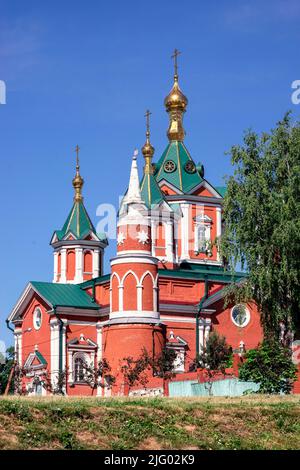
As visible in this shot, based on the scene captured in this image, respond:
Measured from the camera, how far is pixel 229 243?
3378cm

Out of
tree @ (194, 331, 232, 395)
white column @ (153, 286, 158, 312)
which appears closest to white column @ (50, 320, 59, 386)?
white column @ (153, 286, 158, 312)

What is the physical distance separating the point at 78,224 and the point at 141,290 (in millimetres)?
13242

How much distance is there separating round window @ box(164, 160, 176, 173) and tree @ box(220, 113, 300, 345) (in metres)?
15.6

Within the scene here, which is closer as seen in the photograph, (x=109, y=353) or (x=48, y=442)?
(x=48, y=442)

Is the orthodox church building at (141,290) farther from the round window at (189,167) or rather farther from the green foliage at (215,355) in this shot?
the green foliage at (215,355)

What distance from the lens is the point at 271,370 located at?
95.8 ft

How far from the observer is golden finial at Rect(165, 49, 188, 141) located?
165ft

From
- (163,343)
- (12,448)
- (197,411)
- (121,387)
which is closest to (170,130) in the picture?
(163,343)

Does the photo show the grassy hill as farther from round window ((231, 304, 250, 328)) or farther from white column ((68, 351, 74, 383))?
round window ((231, 304, 250, 328))

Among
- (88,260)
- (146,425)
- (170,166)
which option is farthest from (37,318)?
(146,425)

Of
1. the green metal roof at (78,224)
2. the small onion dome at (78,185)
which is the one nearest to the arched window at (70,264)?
the green metal roof at (78,224)
